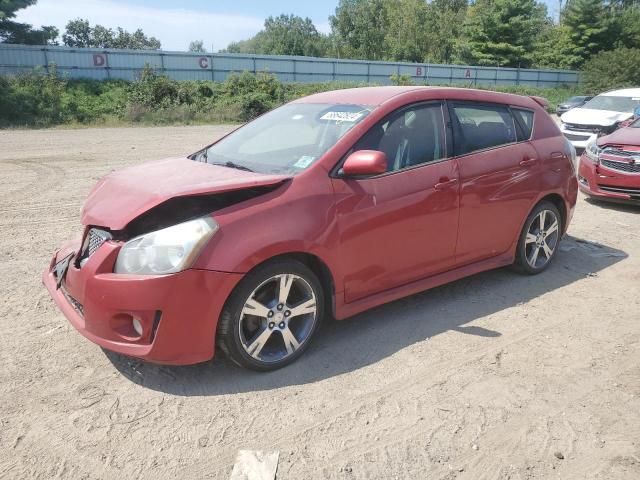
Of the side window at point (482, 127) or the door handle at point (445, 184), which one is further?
the side window at point (482, 127)

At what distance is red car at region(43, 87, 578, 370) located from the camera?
3121 mm

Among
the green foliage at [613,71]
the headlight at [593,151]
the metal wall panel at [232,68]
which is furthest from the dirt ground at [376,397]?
the green foliage at [613,71]

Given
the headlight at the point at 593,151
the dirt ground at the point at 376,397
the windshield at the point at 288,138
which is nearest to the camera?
the dirt ground at the point at 376,397

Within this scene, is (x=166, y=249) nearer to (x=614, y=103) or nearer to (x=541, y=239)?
(x=541, y=239)

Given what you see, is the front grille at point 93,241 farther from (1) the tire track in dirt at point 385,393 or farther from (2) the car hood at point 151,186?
(1) the tire track in dirt at point 385,393

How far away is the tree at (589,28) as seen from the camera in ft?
172

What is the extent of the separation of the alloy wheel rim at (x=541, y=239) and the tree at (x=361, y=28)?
75.8 meters

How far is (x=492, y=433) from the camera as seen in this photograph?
2943mm

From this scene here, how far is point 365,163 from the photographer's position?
355cm

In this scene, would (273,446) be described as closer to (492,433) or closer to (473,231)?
(492,433)

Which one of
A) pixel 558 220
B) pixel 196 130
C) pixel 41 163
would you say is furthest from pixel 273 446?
pixel 196 130

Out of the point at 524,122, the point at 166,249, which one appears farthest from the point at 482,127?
the point at 166,249

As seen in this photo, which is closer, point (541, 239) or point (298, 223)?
point (298, 223)

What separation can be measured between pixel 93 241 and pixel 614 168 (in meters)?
7.41
